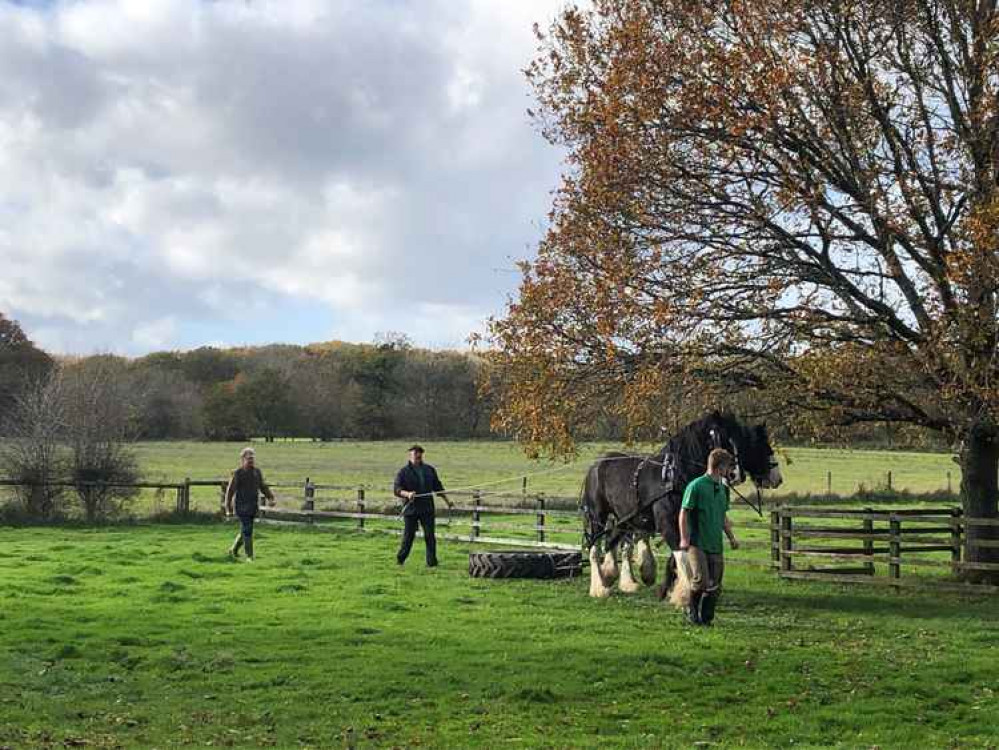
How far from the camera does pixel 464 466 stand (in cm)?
6194

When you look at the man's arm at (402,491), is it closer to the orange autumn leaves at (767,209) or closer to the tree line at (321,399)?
the orange autumn leaves at (767,209)

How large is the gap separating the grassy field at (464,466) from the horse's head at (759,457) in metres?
22.3

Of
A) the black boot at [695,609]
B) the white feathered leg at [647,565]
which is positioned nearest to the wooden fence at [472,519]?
the white feathered leg at [647,565]

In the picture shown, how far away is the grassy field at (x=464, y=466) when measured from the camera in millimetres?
47531

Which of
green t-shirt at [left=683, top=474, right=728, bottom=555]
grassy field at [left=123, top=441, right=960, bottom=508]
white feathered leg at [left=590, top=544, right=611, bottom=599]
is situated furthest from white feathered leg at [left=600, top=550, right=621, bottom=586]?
grassy field at [left=123, top=441, right=960, bottom=508]

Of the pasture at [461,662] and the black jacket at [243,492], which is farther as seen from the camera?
the black jacket at [243,492]

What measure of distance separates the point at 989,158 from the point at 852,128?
1.81m

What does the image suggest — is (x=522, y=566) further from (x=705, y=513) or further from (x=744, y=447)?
(x=705, y=513)

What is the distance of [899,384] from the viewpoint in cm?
1631

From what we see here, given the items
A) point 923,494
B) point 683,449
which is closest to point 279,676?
point 683,449

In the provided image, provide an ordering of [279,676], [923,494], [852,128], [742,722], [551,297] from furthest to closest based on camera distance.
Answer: [923,494] < [551,297] < [852,128] < [279,676] < [742,722]

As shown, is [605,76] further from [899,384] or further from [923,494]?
[923,494]

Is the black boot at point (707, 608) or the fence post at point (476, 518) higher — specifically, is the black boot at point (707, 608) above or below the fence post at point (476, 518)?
below

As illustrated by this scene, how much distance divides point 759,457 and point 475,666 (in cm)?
599
